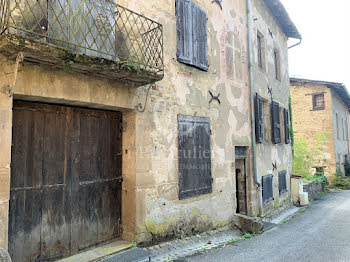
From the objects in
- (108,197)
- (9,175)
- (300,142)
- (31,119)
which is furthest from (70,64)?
(300,142)

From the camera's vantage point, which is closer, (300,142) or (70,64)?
(70,64)

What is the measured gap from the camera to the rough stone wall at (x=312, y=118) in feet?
57.0

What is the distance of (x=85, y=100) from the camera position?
13.4 ft

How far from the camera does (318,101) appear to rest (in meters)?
18.0

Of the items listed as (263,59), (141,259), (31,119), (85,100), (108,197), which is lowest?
(141,259)

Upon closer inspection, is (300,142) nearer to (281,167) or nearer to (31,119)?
(281,167)

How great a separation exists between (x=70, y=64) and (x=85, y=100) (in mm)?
724

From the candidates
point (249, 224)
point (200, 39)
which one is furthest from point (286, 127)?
point (200, 39)

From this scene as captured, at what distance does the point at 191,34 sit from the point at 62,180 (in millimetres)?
4027

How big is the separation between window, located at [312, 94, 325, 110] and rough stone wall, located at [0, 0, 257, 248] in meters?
12.2

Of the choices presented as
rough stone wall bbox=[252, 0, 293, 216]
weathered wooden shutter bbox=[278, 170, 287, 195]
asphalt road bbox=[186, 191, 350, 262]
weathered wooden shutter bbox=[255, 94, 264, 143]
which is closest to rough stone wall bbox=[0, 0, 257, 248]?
weathered wooden shutter bbox=[255, 94, 264, 143]

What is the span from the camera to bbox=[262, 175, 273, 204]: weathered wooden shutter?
8.58 m

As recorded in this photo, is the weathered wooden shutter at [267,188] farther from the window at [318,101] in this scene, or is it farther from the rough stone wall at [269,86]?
the window at [318,101]

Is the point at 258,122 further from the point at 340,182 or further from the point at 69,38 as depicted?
the point at 340,182
